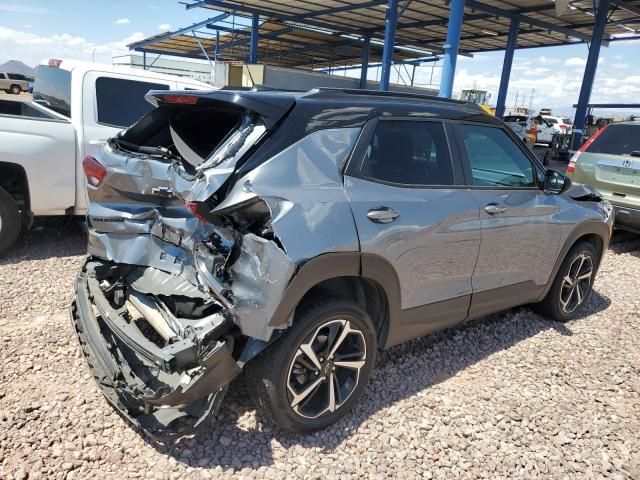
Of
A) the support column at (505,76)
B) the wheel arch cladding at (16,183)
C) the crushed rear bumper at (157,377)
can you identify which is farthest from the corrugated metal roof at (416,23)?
the crushed rear bumper at (157,377)

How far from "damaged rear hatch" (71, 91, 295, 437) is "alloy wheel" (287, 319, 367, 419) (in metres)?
0.33

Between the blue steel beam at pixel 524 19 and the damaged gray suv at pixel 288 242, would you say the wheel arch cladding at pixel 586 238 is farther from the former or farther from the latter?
the blue steel beam at pixel 524 19

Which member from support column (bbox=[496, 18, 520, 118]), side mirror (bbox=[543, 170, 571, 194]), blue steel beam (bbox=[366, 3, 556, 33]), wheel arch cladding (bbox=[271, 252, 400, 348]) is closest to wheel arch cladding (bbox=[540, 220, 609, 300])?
side mirror (bbox=[543, 170, 571, 194])

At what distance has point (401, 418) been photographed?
3094 mm

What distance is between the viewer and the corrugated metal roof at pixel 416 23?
57.3ft

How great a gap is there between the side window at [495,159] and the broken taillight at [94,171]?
2384 millimetres

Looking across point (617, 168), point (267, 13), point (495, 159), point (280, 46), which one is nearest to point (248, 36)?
point (280, 46)

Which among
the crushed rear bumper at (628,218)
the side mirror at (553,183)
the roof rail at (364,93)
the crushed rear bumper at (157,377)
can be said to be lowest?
the crushed rear bumper at (157,377)

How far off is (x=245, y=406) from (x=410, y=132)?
193 cm

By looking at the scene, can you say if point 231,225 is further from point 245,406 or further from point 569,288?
point 569,288

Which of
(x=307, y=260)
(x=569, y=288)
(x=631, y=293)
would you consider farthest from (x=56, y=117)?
(x=631, y=293)

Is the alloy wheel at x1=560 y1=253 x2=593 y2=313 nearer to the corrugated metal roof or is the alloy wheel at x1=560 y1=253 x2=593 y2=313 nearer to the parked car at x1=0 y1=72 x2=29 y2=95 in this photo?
the corrugated metal roof

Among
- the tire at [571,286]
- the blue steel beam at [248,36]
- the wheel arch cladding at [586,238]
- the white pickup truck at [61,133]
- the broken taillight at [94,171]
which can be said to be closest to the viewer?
the broken taillight at [94,171]

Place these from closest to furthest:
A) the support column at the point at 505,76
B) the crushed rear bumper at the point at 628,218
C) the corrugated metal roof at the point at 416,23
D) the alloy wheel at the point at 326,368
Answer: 1. the alloy wheel at the point at 326,368
2. the crushed rear bumper at the point at 628,218
3. the corrugated metal roof at the point at 416,23
4. the support column at the point at 505,76
